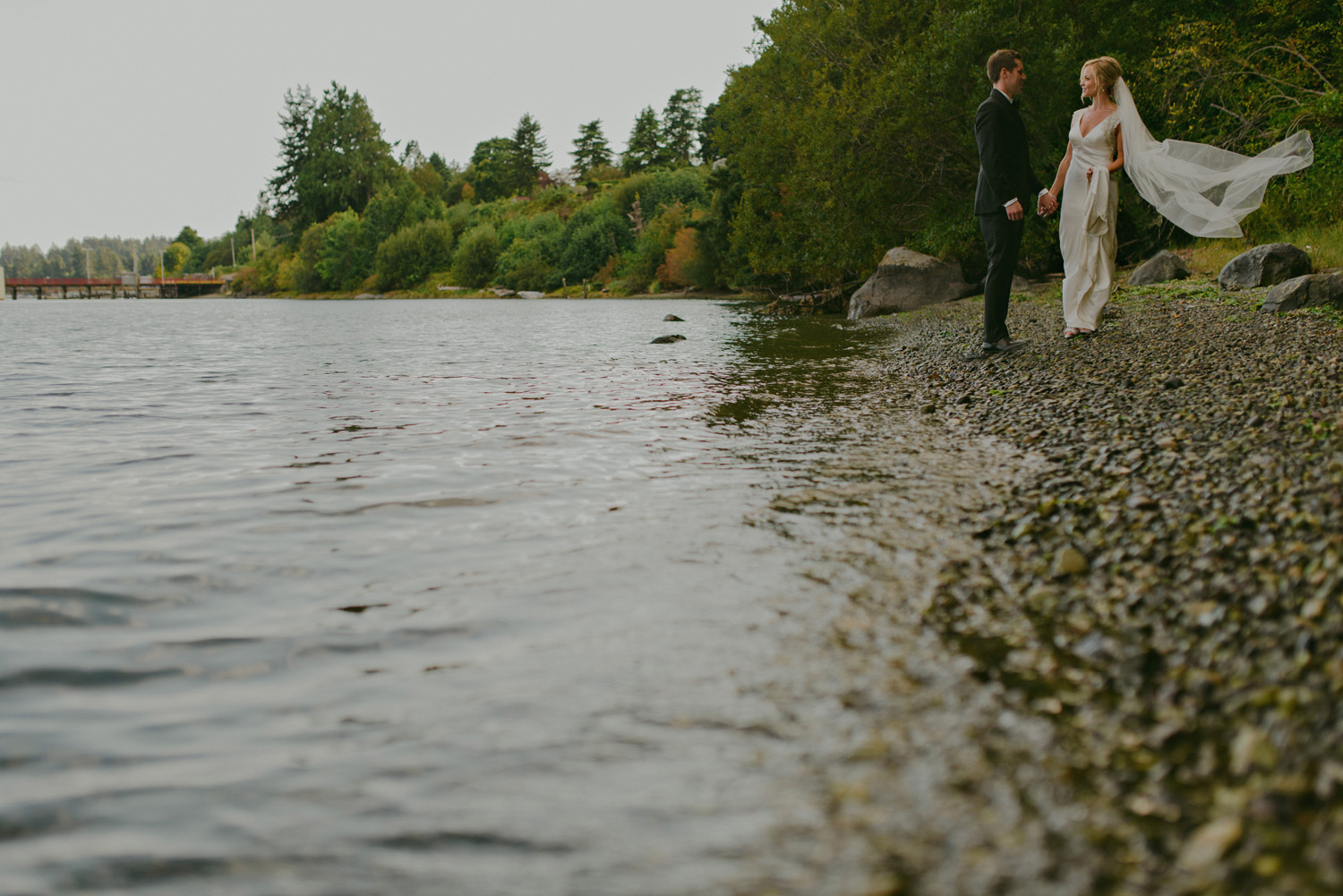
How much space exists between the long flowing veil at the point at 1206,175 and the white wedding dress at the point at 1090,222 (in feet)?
1.12

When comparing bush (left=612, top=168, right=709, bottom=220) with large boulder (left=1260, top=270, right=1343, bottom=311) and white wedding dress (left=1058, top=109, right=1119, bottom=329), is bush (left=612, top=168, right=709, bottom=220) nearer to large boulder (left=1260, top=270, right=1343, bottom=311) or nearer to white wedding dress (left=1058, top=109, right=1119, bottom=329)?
white wedding dress (left=1058, top=109, right=1119, bottom=329)

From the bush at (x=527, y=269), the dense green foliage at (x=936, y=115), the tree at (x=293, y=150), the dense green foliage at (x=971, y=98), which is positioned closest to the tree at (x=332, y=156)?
the tree at (x=293, y=150)

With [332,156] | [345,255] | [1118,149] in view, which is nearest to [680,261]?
[1118,149]

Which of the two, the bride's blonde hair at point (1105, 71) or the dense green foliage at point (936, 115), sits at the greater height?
the dense green foliage at point (936, 115)

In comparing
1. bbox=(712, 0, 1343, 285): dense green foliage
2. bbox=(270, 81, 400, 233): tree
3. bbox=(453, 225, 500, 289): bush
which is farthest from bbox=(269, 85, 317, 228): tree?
bbox=(712, 0, 1343, 285): dense green foliage

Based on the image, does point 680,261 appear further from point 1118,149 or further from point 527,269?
point 1118,149

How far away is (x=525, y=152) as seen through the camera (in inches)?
4870

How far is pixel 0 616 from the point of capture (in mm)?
3809

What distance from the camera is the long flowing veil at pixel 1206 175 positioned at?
386 inches

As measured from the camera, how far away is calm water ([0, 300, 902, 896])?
2197 millimetres

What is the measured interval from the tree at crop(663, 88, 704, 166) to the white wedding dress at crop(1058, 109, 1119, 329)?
104306 mm

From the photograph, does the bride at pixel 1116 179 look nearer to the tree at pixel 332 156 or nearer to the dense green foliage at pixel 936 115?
the dense green foliage at pixel 936 115

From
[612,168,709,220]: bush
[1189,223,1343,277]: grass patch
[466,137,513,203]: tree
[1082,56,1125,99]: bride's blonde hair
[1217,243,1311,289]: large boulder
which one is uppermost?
[466,137,513,203]: tree

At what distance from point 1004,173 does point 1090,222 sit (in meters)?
1.55
